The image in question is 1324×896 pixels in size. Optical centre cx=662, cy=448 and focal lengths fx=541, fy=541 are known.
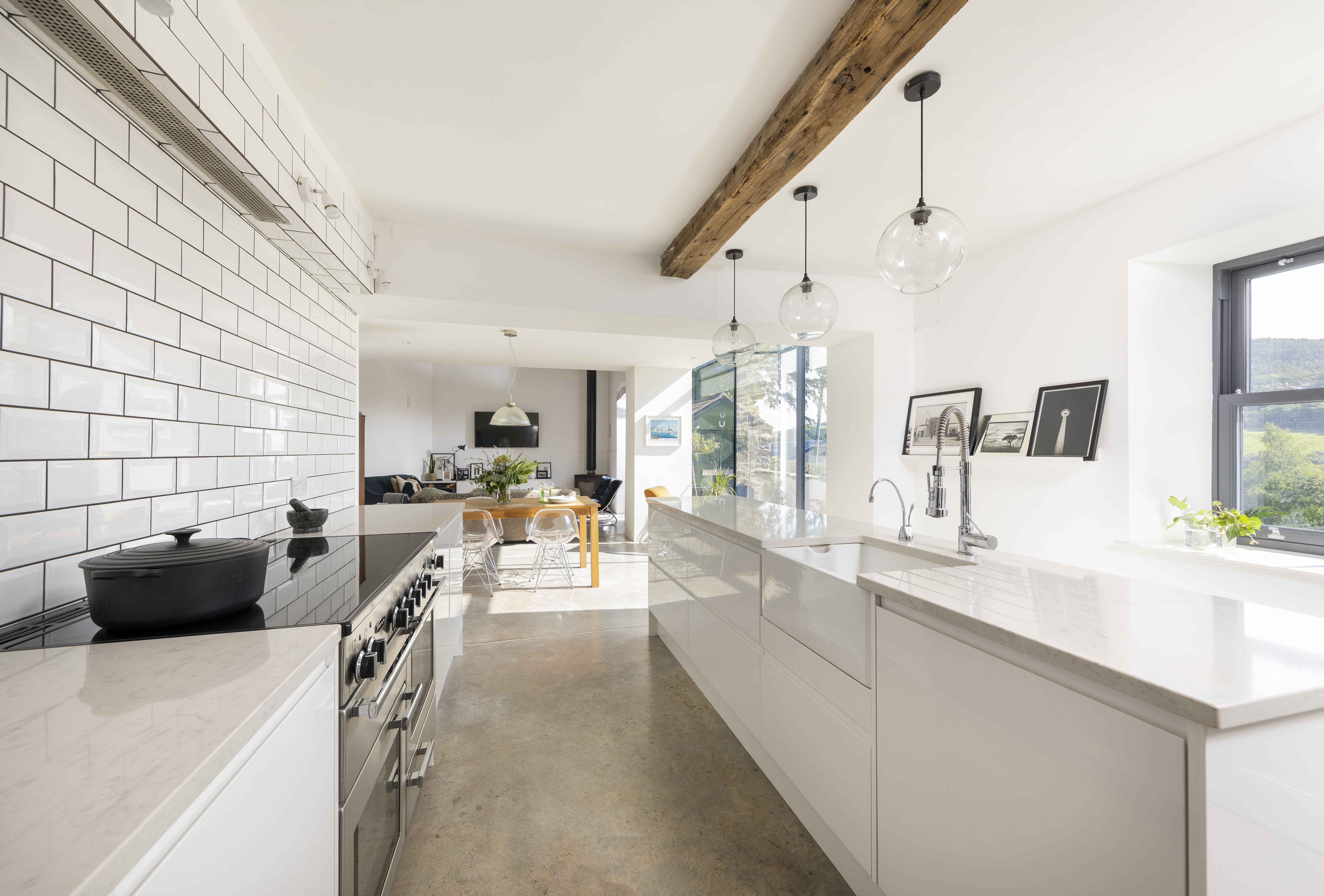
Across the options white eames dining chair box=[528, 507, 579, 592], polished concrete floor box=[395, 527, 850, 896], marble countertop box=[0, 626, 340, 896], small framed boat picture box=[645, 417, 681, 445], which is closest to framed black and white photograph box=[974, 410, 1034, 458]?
polished concrete floor box=[395, 527, 850, 896]

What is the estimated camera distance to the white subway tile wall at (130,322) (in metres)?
0.98

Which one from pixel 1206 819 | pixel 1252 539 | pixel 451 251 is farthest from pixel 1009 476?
pixel 451 251

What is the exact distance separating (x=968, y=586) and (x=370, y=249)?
3239mm

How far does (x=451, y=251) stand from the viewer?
3225mm

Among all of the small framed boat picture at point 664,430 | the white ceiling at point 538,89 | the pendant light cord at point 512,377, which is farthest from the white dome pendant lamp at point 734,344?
the small framed boat picture at point 664,430

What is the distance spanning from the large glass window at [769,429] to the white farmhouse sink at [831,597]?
274 cm

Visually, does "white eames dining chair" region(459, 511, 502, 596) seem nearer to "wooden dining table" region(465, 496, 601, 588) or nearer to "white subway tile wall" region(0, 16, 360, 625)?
"wooden dining table" region(465, 496, 601, 588)

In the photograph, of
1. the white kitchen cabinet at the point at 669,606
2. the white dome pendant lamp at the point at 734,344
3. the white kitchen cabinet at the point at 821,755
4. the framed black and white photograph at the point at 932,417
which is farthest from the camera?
the framed black and white photograph at the point at 932,417

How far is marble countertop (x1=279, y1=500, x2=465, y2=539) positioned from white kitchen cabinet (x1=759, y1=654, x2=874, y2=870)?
1.46m

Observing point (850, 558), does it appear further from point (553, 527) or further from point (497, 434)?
point (497, 434)

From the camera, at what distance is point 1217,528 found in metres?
2.47

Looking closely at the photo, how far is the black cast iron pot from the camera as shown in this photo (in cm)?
90

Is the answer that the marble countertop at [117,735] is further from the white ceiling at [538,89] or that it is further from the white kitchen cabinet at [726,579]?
the white ceiling at [538,89]

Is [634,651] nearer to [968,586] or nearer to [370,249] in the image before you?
[968,586]
